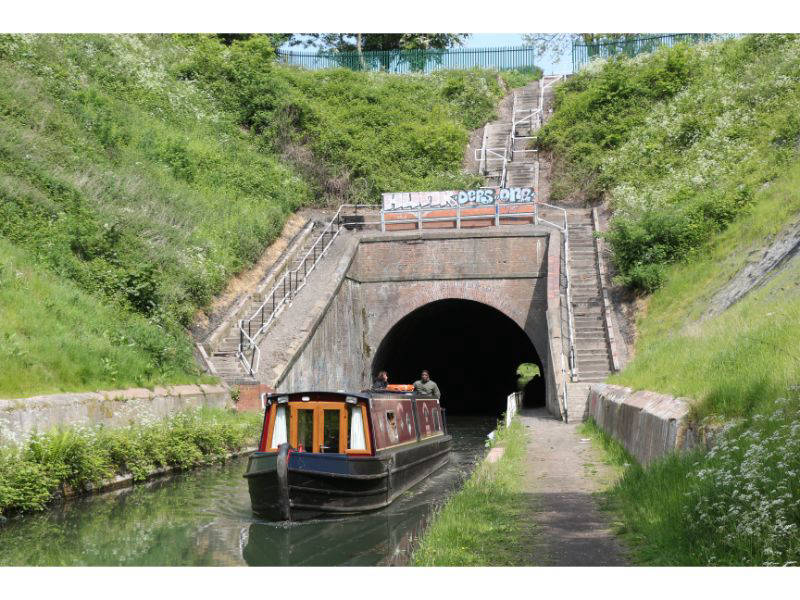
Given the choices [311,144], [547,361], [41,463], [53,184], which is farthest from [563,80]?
Result: [41,463]

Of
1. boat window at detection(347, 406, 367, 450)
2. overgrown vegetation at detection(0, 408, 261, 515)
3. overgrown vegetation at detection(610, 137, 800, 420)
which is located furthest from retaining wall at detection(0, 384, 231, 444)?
overgrown vegetation at detection(610, 137, 800, 420)

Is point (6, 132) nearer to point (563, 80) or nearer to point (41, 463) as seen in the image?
point (41, 463)

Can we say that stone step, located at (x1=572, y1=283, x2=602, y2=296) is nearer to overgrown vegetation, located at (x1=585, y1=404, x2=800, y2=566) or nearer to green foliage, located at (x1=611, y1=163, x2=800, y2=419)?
green foliage, located at (x1=611, y1=163, x2=800, y2=419)

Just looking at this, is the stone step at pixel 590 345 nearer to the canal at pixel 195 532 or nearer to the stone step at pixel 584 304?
the stone step at pixel 584 304

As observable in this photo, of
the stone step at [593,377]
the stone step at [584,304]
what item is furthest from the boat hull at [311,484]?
the stone step at [584,304]

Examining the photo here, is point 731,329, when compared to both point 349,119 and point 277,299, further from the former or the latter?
point 349,119

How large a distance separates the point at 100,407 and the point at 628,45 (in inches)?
1257

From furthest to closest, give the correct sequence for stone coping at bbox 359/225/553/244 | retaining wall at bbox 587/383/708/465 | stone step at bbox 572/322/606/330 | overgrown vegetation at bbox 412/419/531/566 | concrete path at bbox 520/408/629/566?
stone coping at bbox 359/225/553/244 → stone step at bbox 572/322/606/330 → retaining wall at bbox 587/383/708/465 → overgrown vegetation at bbox 412/419/531/566 → concrete path at bbox 520/408/629/566

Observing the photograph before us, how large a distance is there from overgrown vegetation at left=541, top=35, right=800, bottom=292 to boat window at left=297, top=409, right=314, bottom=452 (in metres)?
11.8

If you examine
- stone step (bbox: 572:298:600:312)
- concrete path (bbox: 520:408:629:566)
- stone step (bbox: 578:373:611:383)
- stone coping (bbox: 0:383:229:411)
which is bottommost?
concrete path (bbox: 520:408:629:566)

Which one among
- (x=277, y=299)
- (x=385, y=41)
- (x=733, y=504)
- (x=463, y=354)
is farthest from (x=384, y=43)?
(x=733, y=504)

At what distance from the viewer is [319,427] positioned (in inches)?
479

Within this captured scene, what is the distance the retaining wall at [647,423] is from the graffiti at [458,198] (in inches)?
497

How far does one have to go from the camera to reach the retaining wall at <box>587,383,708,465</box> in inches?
310
